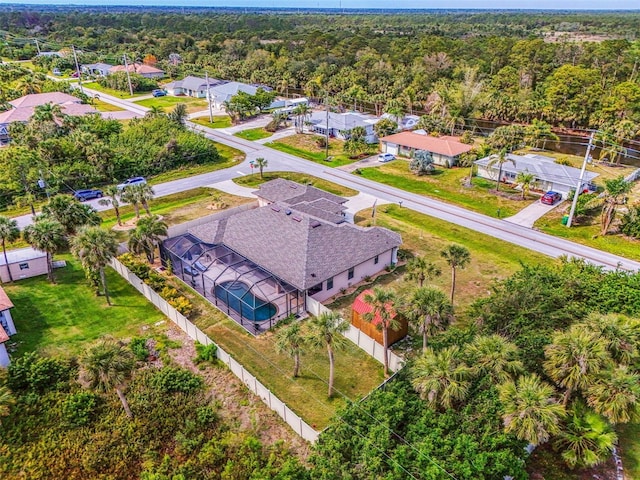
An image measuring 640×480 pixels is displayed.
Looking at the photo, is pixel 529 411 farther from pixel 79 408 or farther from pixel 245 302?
pixel 79 408

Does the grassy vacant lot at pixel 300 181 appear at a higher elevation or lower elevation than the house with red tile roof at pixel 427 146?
lower

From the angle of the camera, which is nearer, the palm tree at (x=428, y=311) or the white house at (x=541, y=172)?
the palm tree at (x=428, y=311)

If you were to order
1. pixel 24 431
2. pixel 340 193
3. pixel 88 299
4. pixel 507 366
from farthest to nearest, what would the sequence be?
pixel 340 193 → pixel 88 299 → pixel 24 431 → pixel 507 366

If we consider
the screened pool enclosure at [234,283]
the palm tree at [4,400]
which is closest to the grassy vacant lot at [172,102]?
the screened pool enclosure at [234,283]

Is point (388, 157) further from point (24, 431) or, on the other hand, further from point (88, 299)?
point (24, 431)

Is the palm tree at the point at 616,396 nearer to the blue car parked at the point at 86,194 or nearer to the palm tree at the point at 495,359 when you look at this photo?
the palm tree at the point at 495,359

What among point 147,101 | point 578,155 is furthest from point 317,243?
point 147,101

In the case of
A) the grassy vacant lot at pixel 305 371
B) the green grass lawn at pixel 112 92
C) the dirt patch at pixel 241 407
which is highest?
the green grass lawn at pixel 112 92
